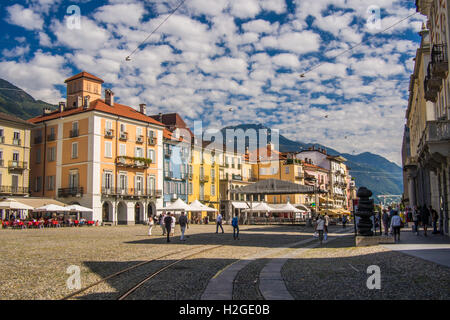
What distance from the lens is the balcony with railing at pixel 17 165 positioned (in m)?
50.6

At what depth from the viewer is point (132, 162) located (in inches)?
2197

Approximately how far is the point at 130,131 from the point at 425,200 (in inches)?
1428

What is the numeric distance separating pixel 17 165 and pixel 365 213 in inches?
1736

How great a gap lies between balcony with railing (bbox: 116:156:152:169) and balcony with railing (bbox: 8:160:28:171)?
10661mm

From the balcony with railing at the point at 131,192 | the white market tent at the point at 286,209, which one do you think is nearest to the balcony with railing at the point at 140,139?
the balcony with railing at the point at 131,192

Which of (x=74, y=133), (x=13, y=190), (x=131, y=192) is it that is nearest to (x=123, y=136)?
(x=74, y=133)

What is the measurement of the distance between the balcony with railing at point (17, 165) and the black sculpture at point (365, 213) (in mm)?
43088

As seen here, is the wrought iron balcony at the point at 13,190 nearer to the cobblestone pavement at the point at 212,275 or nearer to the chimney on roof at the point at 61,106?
the chimney on roof at the point at 61,106

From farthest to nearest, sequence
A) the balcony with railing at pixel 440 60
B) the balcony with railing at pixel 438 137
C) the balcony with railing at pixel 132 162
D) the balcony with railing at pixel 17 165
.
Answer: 1. the balcony with railing at pixel 132 162
2. the balcony with railing at pixel 17 165
3. the balcony with railing at pixel 440 60
4. the balcony with railing at pixel 438 137

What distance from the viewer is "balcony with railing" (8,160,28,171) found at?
166ft

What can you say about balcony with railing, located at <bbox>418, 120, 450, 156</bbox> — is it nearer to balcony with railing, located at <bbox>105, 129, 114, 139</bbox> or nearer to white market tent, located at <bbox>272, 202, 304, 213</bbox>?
white market tent, located at <bbox>272, 202, 304, 213</bbox>
